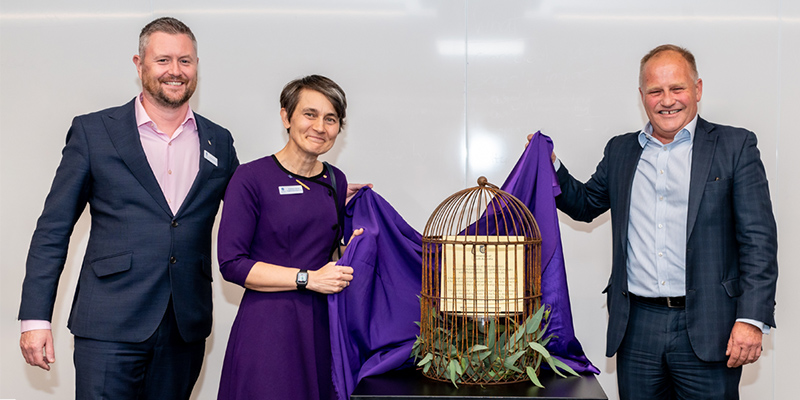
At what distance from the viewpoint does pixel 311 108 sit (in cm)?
233

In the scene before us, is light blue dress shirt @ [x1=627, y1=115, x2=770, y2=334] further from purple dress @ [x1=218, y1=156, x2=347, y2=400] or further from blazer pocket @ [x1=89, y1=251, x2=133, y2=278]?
blazer pocket @ [x1=89, y1=251, x2=133, y2=278]

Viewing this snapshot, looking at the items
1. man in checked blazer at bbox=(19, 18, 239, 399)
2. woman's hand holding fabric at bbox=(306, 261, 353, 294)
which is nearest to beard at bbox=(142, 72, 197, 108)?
man in checked blazer at bbox=(19, 18, 239, 399)

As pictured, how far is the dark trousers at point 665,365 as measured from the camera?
7.87 feet

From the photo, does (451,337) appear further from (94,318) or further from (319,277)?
(94,318)

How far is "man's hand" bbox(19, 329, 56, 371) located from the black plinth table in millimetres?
1148

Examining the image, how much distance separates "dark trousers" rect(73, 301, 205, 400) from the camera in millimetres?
2277

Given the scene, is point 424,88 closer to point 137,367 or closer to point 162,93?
point 162,93

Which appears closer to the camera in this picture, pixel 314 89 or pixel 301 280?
pixel 301 280

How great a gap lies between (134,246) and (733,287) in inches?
85.3

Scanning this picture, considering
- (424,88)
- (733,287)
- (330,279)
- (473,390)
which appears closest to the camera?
(473,390)

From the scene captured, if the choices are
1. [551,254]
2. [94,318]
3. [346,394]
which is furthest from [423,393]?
[94,318]

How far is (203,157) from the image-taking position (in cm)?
246

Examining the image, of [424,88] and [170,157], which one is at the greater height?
[424,88]

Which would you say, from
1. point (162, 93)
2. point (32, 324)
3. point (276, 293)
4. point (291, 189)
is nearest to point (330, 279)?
point (276, 293)
